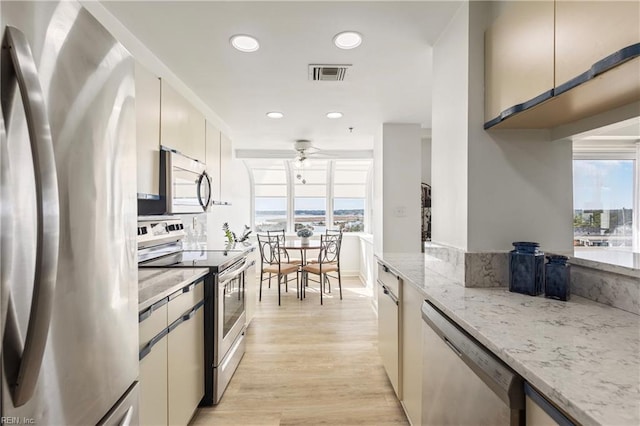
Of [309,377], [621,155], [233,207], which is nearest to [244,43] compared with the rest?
[309,377]

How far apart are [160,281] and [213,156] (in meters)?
1.65

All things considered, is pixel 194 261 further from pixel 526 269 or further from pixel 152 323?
pixel 526 269

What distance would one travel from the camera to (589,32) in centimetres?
97

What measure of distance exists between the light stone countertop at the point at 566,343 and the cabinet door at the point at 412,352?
0.89 feet

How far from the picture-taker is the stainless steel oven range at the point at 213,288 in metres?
1.99

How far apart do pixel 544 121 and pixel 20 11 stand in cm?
182

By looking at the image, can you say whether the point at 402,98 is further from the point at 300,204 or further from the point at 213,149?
the point at 300,204

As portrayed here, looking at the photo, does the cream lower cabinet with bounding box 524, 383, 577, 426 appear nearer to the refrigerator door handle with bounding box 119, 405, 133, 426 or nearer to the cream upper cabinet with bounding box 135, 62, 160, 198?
the refrigerator door handle with bounding box 119, 405, 133, 426

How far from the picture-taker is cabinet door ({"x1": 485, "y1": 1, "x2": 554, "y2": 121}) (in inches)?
45.5

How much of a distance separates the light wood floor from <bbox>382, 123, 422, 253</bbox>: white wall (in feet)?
3.36

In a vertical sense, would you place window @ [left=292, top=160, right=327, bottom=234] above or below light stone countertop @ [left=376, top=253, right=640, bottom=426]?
above

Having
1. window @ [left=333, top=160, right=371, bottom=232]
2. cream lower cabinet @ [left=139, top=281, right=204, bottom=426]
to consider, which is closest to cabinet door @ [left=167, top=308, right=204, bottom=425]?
cream lower cabinet @ [left=139, top=281, right=204, bottom=426]

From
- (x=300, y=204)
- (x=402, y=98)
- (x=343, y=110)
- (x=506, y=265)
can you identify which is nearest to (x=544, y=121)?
(x=506, y=265)

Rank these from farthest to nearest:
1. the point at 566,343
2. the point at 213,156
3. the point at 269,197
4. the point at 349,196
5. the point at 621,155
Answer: the point at 269,197 → the point at 349,196 → the point at 213,156 → the point at 621,155 → the point at 566,343
